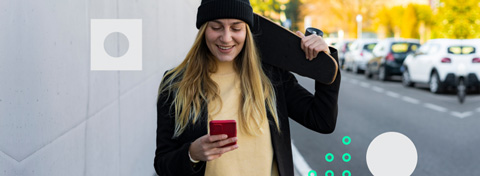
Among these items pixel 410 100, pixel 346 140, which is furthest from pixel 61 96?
pixel 410 100

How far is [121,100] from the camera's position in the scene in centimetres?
447

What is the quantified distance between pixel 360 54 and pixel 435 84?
393 inches

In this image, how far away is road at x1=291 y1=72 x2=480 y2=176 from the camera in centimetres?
748

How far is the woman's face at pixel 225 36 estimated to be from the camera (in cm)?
219

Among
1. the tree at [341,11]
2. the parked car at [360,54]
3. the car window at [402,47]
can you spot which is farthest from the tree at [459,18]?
the tree at [341,11]

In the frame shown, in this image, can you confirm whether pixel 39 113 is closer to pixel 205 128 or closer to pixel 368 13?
pixel 205 128

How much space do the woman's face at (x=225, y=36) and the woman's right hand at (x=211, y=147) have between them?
1.16ft

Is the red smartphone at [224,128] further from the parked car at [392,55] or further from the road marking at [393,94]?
the parked car at [392,55]

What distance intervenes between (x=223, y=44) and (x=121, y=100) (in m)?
2.42

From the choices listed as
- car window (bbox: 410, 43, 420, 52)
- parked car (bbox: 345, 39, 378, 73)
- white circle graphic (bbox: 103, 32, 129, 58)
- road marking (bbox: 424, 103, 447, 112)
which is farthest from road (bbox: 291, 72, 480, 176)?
parked car (bbox: 345, 39, 378, 73)

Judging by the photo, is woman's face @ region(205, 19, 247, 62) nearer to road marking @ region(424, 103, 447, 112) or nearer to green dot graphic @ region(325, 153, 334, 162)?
green dot graphic @ region(325, 153, 334, 162)

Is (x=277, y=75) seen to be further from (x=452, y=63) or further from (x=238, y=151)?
(x=452, y=63)

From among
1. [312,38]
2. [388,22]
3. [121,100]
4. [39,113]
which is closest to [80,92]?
[39,113]

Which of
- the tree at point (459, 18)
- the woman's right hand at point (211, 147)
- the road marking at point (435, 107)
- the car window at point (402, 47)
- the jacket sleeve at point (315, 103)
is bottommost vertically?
the road marking at point (435, 107)
